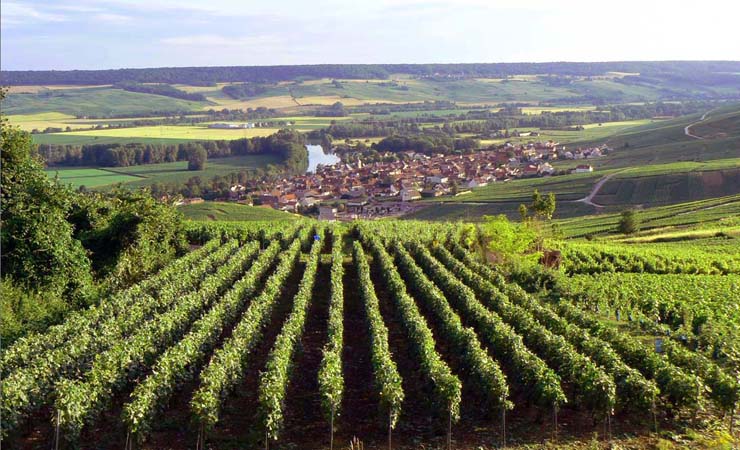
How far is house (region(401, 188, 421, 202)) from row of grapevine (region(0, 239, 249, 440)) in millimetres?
75889

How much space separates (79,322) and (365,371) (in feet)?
30.4

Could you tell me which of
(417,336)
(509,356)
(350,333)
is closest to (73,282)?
(350,333)

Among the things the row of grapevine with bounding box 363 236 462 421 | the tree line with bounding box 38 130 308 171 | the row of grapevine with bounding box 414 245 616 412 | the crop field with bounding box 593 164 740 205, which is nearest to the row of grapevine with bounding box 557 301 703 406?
the row of grapevine with bounding box 414 245 616 412

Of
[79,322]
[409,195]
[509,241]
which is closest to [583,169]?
[409,195]

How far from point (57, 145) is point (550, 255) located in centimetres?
11060

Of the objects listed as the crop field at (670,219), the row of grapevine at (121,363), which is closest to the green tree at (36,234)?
the row of grapevine at (121,363)

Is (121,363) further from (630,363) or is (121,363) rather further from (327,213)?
(327,213)

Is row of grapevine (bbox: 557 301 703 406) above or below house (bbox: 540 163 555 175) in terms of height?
above

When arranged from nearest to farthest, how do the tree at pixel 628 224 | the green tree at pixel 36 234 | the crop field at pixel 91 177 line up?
the green tree at pixel 36 234 < the tree at pixel 628 224 < the crop field at pixel 91 177

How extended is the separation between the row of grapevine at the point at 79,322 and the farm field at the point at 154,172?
65974mm

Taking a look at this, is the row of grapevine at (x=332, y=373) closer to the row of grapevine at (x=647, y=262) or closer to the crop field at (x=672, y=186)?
the row of grapevine at (x=647, y=262)

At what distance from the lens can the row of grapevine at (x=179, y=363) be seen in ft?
45.1

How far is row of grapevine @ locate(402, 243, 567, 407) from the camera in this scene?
15.1m

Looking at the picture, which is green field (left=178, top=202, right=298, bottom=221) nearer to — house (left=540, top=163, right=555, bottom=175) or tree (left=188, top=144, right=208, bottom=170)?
tree (left=188, top=144, right=208, bottom=170)
